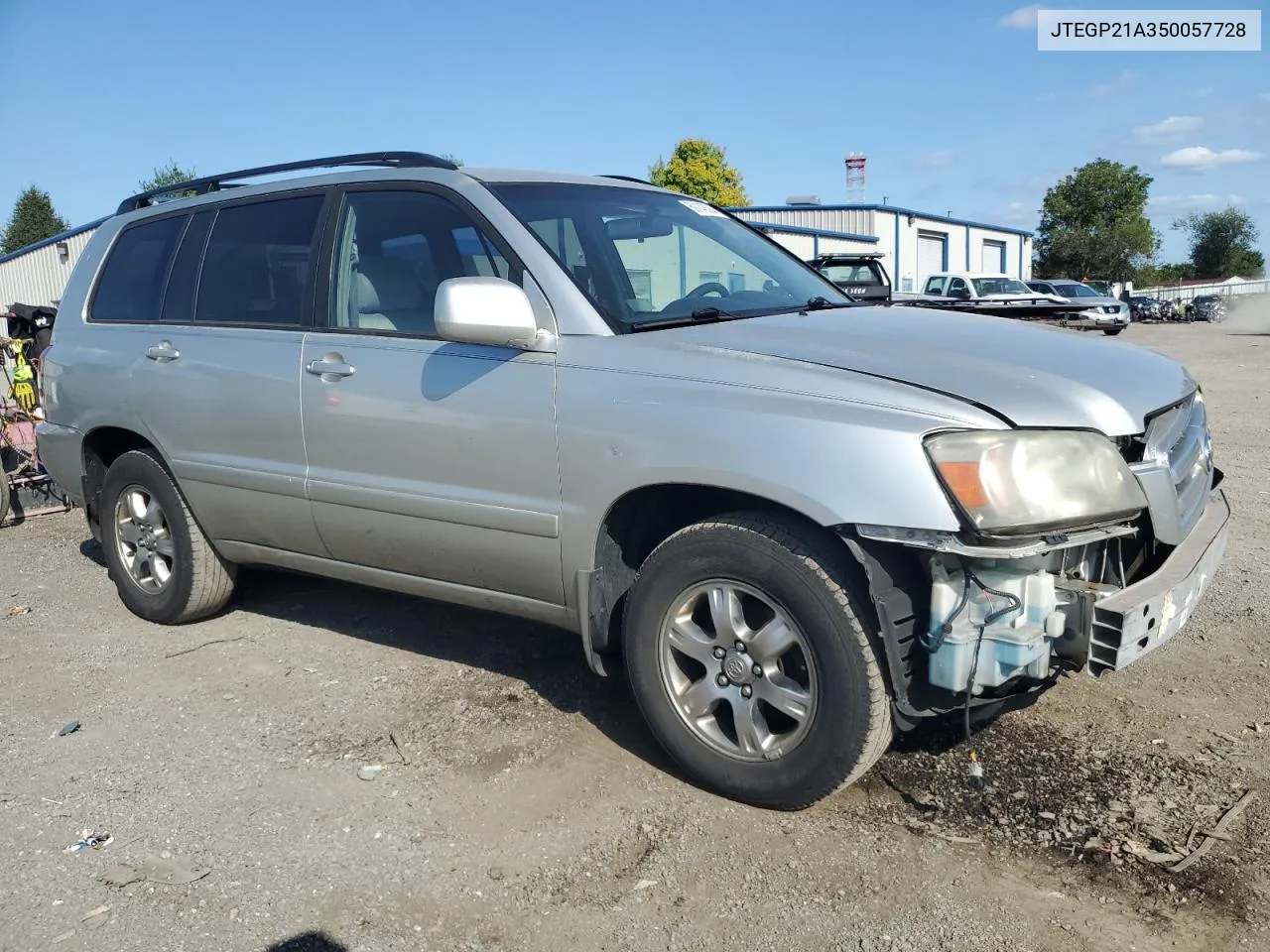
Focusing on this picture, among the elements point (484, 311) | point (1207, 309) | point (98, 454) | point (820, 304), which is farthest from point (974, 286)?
point (484, 311)

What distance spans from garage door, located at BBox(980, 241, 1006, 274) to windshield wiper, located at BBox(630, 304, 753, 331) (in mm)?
51793

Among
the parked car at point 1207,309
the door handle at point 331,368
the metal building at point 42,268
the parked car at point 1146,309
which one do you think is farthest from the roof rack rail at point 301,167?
the parked car at point 1207,309

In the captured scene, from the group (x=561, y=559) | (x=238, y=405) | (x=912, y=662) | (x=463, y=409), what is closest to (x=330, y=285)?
(x=238, y=405)

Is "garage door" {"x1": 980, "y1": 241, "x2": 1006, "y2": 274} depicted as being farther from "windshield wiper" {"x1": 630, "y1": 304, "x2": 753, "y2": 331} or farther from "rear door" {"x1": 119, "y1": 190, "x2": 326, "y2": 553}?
"windshield wiper" {"x1": 630, "y1": 304, "x2": 753, "y2": 331}

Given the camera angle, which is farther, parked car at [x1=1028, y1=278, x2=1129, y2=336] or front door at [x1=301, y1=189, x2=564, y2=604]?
parked car at [x1=1028, y1=278, x2=1129, y2=336]

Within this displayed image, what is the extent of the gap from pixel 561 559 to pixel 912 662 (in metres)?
1.15

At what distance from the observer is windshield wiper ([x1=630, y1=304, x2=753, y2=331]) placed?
3352mm

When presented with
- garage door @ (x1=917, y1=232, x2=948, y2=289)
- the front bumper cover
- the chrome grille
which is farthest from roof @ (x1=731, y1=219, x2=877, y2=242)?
the front bumper cover

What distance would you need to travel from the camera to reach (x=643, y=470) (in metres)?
3.06

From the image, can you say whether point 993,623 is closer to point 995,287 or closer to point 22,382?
point 22,382

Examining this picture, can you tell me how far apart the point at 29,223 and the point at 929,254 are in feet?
165

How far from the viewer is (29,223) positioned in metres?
60.6

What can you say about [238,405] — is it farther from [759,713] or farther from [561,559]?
[759,713]

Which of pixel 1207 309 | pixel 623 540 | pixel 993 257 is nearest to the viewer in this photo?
pixel 623 540
